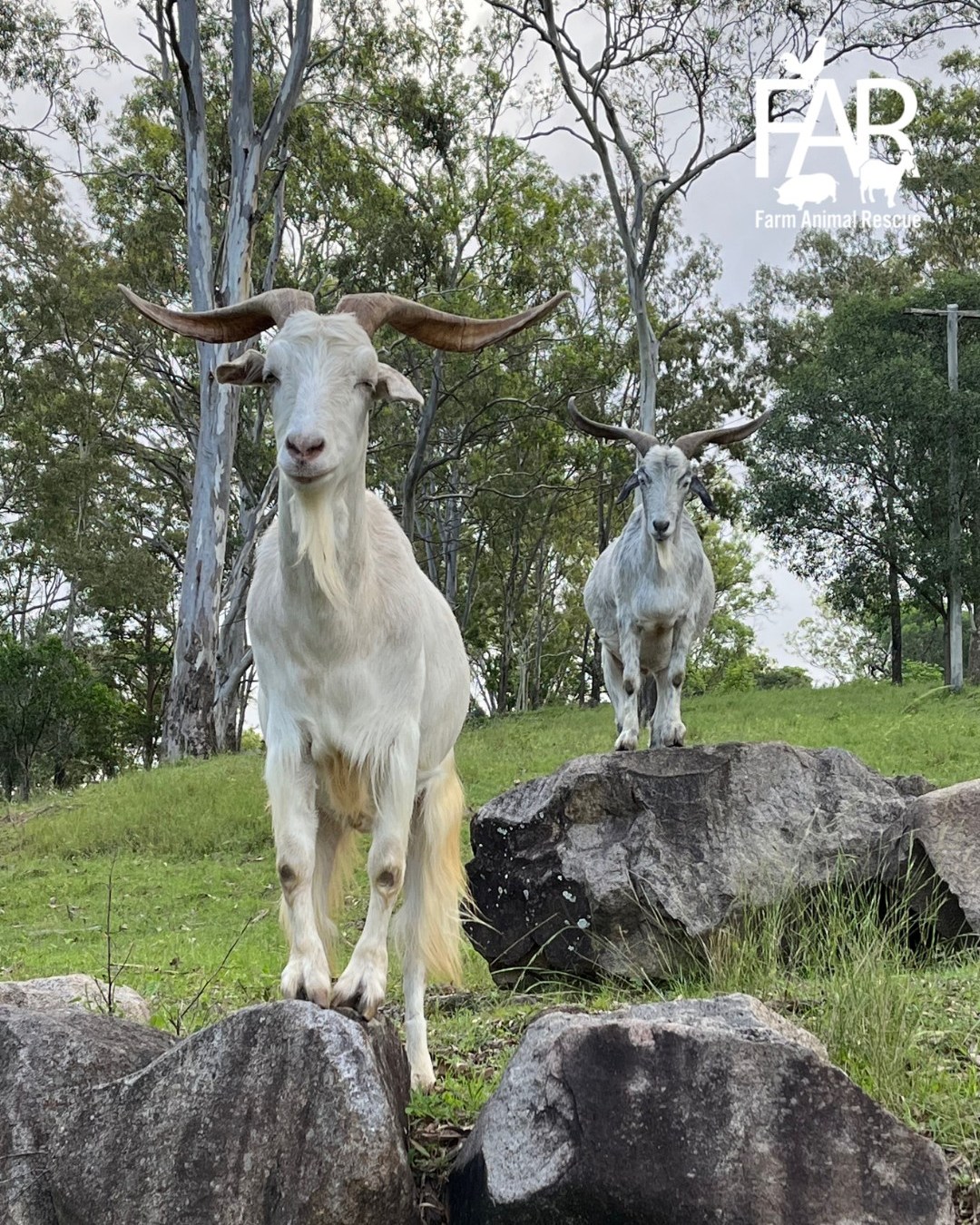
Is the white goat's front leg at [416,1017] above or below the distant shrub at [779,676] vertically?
below

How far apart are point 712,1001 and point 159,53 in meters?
21.7

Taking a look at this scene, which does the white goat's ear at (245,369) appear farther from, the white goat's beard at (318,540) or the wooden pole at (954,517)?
the wooden pole at (954,517)

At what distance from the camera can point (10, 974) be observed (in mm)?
8695

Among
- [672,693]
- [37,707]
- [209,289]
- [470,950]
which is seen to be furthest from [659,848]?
[37,707]

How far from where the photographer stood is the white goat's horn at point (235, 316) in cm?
428

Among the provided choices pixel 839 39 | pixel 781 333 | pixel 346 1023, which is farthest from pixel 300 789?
pixel 781 333

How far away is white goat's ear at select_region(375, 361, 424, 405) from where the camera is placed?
4.05 metres

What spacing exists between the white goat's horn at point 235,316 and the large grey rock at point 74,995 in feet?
8.33

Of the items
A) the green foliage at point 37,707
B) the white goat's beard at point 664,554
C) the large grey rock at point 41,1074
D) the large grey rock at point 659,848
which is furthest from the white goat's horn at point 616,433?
the green foliage at point 37,707

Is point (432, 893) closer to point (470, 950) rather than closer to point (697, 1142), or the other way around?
point (697, 1142)

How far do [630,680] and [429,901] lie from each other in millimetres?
3718

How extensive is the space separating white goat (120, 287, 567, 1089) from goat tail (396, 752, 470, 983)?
37 centimetres

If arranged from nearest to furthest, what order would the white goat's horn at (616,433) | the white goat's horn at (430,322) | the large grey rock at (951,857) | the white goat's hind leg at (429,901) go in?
the white goat's horn at (430,322), the white goat's hind leg at (429,901), the large grey rock at (951,857), the white goat's horn at (616,433)

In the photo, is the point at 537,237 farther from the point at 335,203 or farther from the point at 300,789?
the point at 300,789
